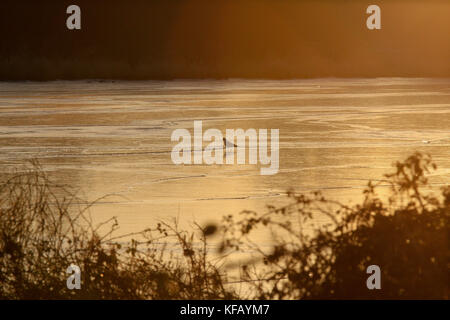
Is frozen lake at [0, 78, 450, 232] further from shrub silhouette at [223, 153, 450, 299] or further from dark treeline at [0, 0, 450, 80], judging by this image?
dark treeline at [0, 0, 450, 80]

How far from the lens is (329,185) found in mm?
13438

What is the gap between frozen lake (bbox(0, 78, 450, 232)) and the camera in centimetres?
1259

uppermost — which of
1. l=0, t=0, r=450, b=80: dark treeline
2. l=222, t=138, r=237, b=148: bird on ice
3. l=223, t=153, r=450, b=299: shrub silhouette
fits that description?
l=0, t=0, r=450, b=80: dark treeline

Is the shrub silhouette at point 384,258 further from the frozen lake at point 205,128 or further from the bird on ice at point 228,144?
the bird on ice at point 228,144

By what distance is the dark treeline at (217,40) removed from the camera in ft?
198

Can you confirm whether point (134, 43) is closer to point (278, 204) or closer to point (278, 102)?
point (278, 102)

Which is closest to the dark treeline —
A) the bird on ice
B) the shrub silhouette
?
the bird on ice

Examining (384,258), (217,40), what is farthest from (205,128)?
(217,40)

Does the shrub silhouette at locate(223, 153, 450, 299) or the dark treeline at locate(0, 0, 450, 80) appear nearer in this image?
the shrub silhouette at locate(223, 153, 450, 299)

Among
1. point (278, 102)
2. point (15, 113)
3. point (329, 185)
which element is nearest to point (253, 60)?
point (278, 102)

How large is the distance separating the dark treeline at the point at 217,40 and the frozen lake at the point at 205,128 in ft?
69.0

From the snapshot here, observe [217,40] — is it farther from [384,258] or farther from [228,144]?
[384,258]

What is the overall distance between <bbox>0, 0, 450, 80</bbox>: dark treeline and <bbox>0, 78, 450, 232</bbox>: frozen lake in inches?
829
